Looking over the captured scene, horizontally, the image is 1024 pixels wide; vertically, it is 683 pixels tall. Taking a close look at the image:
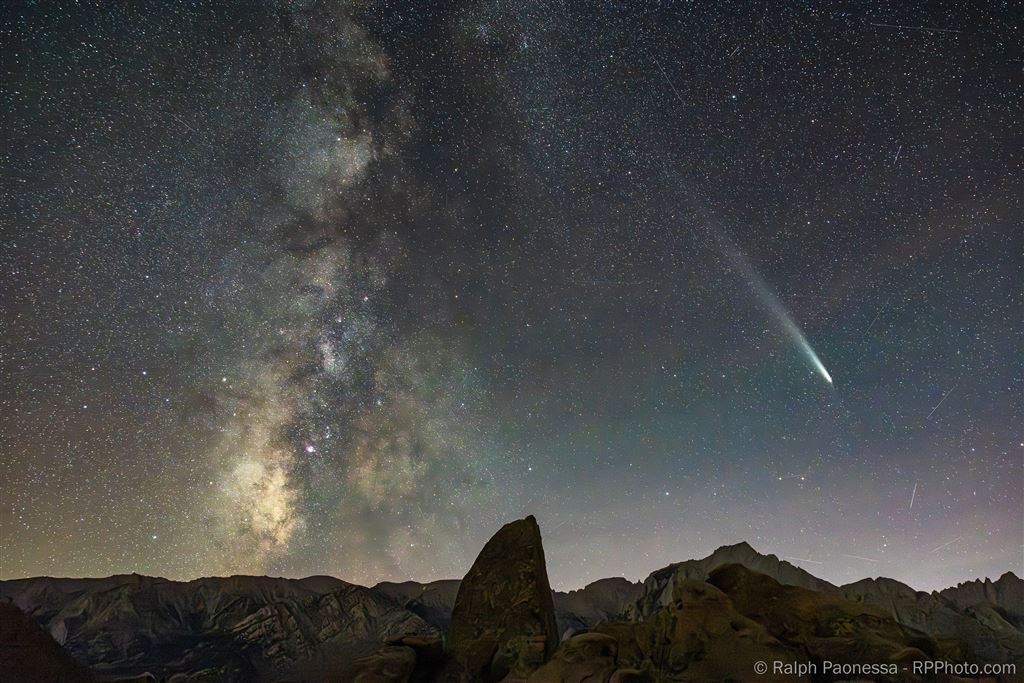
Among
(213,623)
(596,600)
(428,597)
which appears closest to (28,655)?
(213,623)

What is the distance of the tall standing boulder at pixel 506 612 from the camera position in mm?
17188

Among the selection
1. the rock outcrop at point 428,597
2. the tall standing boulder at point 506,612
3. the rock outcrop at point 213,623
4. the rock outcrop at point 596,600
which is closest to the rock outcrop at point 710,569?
the rock outcrop at point 596,600

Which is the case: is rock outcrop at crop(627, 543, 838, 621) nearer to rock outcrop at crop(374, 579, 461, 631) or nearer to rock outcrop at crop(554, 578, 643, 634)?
rock outcrop at crop(554, 578, 643, 634)

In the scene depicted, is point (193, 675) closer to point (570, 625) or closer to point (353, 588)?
point (353, 588)

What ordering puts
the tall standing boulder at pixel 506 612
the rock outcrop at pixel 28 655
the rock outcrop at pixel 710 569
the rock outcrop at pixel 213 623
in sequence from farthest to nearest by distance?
1. the rock outcrop at pixel 710 569
2. the rock outcrop at pixel 213 623
3. the tall standing boulder at pixel 506 612
4. the rock outcrop at pixel 28 655

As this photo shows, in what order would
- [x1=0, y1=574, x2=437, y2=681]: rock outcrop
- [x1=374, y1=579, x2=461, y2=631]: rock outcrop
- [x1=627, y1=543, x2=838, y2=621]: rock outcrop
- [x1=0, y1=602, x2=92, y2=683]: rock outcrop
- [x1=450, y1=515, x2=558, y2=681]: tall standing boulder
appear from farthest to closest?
[x1=374, y1=579, x2=461, y2=631]: rock outcrop, [x1=627, y1=543, x2=838, y2=621]: rock outcrop, [x1=0, y1=574, x2=437, y2=681]: rock outcrop, [x1=450, y1=515, x2=558, y2=681]: tall standing boulder, [x1=0, y1=602, x2=92, y2=683]: rock outcrop

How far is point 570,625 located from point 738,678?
65.2 m

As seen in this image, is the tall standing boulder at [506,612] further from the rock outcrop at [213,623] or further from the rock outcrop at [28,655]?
the rock outcrop at [213,623]

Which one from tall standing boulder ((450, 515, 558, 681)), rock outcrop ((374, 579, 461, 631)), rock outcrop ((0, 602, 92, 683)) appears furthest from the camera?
rock outcrop ((374, 579, 461, 631))

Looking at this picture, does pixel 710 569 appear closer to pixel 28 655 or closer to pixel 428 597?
pixel 428 597

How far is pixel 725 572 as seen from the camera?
60.6ft

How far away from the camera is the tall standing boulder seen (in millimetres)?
17188

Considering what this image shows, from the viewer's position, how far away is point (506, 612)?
64.2 feet

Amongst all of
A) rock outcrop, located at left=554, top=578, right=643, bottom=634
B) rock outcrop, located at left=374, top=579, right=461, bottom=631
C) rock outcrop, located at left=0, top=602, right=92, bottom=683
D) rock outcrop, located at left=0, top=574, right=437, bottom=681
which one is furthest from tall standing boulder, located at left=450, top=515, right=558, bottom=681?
rock outcrop, located at left=554, top=578, right=643, bottom=634
